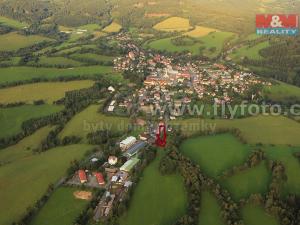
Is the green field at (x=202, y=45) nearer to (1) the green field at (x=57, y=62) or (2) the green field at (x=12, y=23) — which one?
(1) the green field at (x=57, y=62)

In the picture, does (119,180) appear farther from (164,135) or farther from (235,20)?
(235,20)

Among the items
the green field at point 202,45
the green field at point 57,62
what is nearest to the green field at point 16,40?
the green field at point 57,62

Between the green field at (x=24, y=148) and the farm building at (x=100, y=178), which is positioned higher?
the farm building at (x=100, y=178)

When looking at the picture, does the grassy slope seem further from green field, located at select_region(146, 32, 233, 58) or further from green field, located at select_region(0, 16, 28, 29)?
green field, located at select_region(0, 16, 28, 29)

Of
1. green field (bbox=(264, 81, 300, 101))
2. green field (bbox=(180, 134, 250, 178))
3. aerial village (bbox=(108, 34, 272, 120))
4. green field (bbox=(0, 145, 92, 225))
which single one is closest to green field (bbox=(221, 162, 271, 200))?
green field (bbox=(180, 134, 250, 178))

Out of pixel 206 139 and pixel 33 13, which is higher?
pixel 33 13

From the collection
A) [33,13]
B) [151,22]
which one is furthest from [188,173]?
[33,13]
